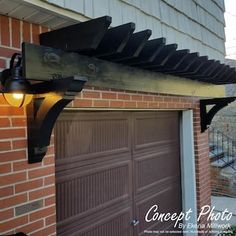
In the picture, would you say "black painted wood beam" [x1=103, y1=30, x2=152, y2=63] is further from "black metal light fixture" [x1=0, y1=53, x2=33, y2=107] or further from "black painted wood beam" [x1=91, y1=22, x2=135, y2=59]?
"black metal light fixture" [x1=0, y1=53, x2=33, y2=107]

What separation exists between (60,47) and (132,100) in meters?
1.23

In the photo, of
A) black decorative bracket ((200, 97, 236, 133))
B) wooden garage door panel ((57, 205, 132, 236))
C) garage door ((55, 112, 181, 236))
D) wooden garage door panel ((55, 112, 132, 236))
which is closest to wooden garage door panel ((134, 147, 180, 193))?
garage door ((55, 112, 181, 236))

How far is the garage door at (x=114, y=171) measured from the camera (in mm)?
2471

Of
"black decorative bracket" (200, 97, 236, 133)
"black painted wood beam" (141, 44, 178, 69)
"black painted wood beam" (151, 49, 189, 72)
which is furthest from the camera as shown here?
"black decorative bracket" (200, 97, 236, 133)

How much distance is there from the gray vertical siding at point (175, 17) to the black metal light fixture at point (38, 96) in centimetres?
47

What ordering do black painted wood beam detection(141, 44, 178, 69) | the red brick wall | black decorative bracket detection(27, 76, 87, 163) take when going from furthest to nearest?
black painted wood beam detection(141, 44, 178, 69) → the red brick wall → black decorative bracket detection(27, 76, 87, 163)

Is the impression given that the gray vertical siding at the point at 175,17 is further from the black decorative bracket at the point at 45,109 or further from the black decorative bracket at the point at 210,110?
the black decorative bracket at the point at 210,110

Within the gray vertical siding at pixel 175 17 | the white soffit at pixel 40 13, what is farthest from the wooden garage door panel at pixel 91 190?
the gray vertical siding at pixel 175 17

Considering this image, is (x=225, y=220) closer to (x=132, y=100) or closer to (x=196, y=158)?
(x=196, y=158)

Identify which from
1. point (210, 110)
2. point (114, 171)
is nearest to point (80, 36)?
point (114, 171)

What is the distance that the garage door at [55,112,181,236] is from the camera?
8.11ft

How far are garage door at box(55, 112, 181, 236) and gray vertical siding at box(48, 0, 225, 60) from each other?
869 mm

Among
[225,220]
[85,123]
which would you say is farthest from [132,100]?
[225,220]

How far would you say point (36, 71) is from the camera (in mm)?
1535
